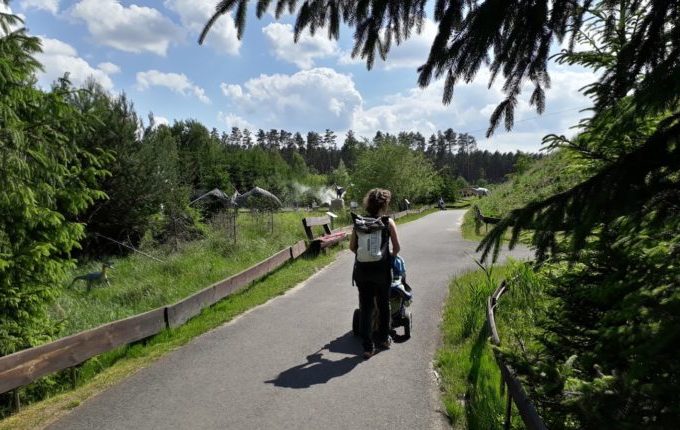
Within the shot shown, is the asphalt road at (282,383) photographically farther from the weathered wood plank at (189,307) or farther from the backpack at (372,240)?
the backpack at (372,240)

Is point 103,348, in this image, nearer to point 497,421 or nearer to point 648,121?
point 497,421

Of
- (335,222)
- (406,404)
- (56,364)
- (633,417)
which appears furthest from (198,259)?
(335,222)

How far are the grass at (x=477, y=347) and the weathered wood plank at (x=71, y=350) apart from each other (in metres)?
3.73

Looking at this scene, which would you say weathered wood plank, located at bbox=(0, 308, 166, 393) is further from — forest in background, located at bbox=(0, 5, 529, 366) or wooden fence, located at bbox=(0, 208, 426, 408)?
forest in background, located at bbox=(0, 5, 529, 366)

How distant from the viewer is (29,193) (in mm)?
5461

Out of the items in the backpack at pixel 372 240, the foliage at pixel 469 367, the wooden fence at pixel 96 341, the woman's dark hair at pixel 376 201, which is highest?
the woman's dark hair at pixel 376 201

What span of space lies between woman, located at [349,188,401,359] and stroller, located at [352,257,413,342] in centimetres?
40

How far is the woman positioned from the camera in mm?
5547

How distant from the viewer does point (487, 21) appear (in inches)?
92.0

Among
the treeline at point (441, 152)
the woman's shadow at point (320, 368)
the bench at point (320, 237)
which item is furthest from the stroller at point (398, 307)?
the treeline at point (441, 152)

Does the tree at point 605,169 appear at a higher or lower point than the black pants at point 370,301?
higher

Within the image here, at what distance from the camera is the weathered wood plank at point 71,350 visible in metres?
4.50

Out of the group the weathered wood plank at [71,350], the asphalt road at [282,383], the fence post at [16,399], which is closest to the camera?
the asphalt road at [282,383]

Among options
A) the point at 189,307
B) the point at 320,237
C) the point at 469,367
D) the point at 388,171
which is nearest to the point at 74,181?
the point at 189,307
